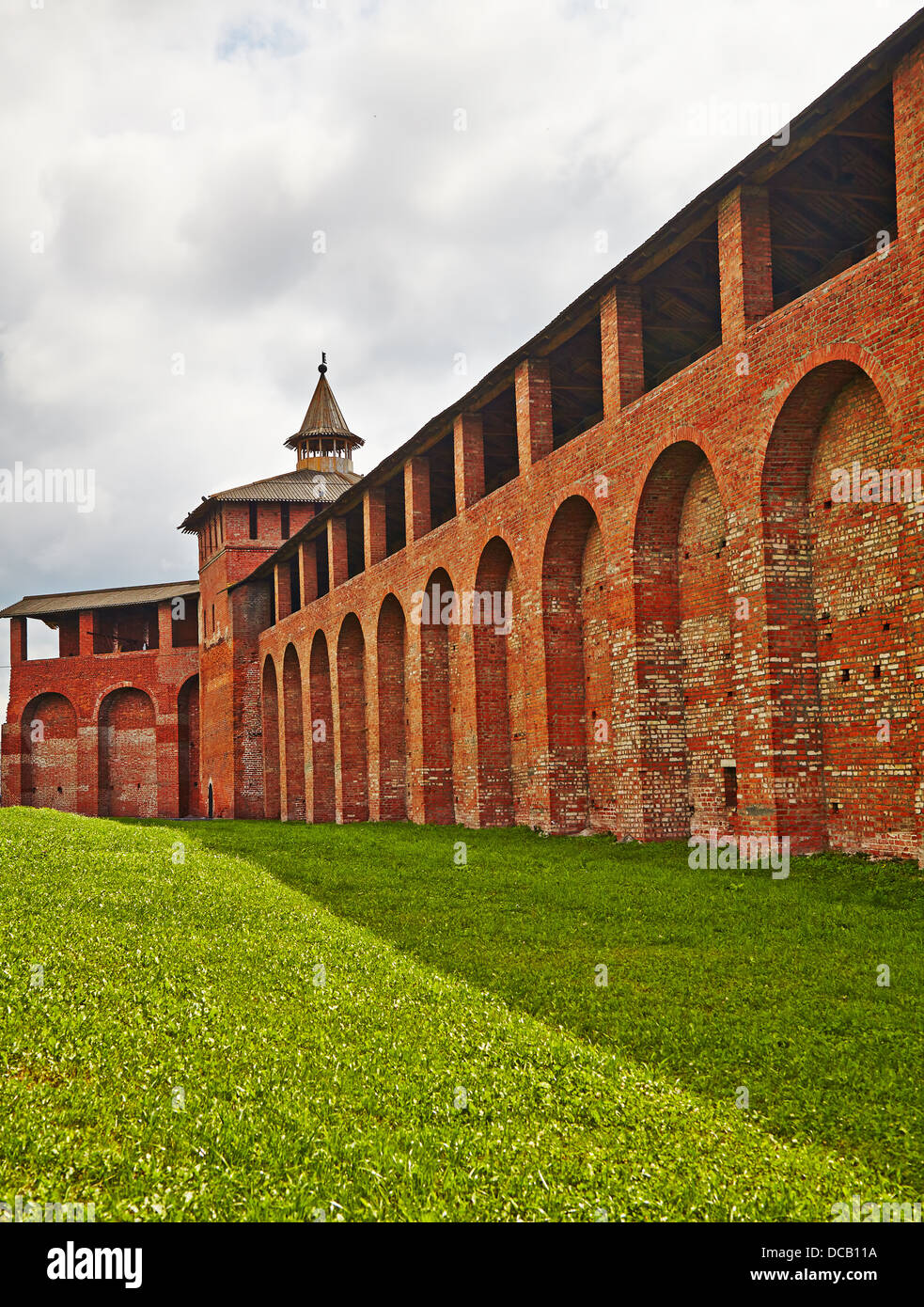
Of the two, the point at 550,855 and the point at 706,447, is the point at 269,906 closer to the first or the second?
the point at 550,855

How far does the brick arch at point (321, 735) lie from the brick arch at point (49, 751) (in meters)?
17.9

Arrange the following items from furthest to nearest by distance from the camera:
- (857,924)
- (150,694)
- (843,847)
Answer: (150,694), (843,847), (857,924)

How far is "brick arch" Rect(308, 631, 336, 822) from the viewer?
28.9 m

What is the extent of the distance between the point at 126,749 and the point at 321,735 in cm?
1614

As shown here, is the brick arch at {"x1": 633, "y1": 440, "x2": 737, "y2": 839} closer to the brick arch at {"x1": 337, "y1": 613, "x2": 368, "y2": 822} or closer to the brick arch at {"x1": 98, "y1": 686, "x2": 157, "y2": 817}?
the brick arch at {"x1": 337, "y1": 613, "x2": 368, "y2": 822}

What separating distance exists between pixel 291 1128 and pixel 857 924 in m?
5.49

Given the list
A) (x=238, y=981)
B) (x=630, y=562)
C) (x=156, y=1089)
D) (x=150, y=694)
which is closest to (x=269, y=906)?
(x=238, y=981)

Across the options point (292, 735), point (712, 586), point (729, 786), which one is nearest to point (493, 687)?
point (712, 586)

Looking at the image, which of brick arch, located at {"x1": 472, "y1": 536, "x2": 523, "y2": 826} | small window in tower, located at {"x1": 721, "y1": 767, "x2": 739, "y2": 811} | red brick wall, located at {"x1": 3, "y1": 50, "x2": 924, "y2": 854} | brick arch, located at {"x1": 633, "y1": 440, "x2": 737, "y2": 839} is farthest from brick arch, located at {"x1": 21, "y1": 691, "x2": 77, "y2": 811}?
small window in tower, located at {"x1": 721, "y1": 767, "x2": 739, "y2": 811}

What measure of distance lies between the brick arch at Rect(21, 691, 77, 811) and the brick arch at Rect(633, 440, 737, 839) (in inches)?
1346

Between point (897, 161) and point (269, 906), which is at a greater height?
point (897, 161)

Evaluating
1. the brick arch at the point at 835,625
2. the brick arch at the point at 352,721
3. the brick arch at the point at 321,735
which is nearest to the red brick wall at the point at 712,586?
A: the brick arch at the point at 835,625

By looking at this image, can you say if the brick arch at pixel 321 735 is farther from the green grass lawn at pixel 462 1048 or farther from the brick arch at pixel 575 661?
the green grass lawn at pixel 462 1048

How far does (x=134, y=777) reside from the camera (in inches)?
1641
